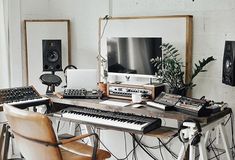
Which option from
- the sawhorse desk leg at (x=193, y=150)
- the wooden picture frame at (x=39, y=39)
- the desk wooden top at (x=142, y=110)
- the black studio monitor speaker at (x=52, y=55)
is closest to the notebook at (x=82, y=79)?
the desk wooden top at (x=142, y=110)

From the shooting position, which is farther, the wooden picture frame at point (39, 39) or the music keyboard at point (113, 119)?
the wooden picture frame at point (39, 39)

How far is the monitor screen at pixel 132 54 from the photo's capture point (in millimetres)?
3236

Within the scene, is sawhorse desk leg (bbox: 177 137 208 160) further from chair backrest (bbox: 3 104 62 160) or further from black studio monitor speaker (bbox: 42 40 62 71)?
black studio monitor speaker (bbox: 42 40 62 71)

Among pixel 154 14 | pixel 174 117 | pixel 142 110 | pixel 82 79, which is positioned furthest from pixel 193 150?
pixel 154 14

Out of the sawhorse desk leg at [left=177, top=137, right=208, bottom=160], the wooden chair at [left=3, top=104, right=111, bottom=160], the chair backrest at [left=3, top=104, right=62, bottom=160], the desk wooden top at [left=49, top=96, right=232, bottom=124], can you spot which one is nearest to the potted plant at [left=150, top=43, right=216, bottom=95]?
the desk wooden top at [left=49, top=96, right=232, bottom=124]

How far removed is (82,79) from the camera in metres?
3.36

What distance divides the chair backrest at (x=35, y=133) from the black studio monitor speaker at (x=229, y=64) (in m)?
1.45

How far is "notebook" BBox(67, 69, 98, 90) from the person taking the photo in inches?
132

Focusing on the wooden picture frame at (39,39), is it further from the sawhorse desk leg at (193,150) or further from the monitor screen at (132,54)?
the sawhorse desk leg at (193,150)

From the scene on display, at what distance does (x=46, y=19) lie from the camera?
13.8ft

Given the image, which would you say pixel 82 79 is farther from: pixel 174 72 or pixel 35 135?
pixel 35 135

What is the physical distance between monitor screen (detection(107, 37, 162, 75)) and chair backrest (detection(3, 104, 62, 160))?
1.26 metres

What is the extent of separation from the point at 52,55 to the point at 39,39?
340 millimetres

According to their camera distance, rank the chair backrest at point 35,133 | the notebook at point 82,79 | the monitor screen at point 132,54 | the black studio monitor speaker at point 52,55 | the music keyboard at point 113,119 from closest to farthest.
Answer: the chair backrest at point 35,133, the music keyboard at point 113,119, the monitor screen at point 132,54, the notebook at point 82,79, the black studio monitor speaker at point 52,55
